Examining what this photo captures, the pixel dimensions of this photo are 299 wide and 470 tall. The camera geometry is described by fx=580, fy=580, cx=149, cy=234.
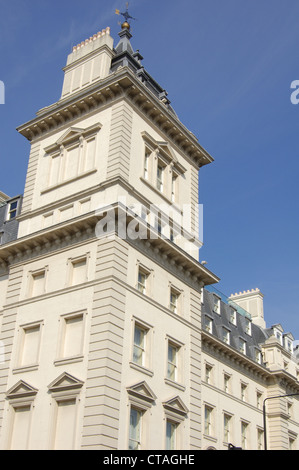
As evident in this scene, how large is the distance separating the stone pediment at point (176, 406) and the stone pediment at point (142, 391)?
115cm

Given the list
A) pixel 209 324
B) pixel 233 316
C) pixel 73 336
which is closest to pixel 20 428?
pixel 73 336

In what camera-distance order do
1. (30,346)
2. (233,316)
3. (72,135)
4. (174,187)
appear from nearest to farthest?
(30,346) < (72,135) < (174,187) < (233,316)

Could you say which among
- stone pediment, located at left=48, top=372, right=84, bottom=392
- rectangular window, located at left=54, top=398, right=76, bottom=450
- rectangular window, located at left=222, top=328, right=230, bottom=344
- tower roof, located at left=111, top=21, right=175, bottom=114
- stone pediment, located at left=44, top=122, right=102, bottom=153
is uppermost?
tower roof, located at left=111, top=21, right=175, bottom=114

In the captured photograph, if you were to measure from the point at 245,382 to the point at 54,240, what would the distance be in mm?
26280

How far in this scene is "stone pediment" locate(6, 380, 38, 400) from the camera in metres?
28.5

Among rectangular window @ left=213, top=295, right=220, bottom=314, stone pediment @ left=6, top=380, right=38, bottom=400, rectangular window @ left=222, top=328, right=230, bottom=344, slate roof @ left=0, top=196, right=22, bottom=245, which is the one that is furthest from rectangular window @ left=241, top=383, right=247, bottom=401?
stone pediment @ left=6, top=380, right=38, bottom=400

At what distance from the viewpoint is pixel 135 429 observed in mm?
27766

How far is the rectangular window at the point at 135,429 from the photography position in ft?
89.3

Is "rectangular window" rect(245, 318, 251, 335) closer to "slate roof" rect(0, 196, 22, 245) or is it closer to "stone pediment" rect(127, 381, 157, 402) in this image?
"slate roof" rect(0, 196, 22, 245)

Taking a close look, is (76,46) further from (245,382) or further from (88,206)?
(245,382)

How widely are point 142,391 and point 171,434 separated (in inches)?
144

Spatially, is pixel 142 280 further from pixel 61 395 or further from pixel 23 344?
pixel 61 395

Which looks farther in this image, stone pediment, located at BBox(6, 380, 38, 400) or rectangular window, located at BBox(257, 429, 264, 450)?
rectangular window, located at BBox(257, 429, 264, 450)

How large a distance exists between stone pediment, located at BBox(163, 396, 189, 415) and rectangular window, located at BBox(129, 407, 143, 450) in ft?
6.39
